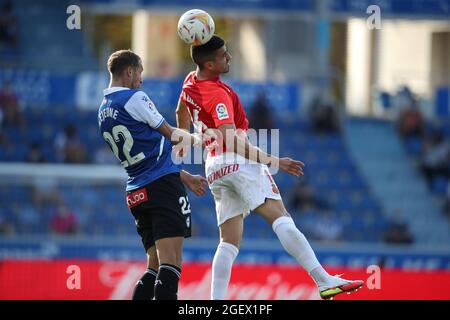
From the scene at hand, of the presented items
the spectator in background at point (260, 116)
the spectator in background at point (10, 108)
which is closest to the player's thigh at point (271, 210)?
the spectator in background at point (260, 116)

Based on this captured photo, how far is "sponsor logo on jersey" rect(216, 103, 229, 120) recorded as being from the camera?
26.2 feet

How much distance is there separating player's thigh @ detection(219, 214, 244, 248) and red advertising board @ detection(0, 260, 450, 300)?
204 inches

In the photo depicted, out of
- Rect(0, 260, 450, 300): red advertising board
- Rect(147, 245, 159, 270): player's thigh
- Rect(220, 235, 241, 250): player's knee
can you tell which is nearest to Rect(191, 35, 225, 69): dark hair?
Rect(220, 235, 241, 250): player's knee

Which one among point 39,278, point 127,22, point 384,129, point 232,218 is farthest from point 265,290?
point 127,22

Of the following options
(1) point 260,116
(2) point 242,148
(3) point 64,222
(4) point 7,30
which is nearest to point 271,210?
(2) point 242,148

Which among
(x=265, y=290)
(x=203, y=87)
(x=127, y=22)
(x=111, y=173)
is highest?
(x=127, y=22)

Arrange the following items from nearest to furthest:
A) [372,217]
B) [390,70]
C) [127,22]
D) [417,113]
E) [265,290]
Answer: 1. [265,290]
2. [372,217]
3. [417,113]
4. [390,70]
5. [127,22]

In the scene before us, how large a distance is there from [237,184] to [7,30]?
47.2 feet

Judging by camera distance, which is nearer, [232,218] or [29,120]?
[232,218]

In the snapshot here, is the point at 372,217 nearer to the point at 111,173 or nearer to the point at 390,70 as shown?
the point at 111,173

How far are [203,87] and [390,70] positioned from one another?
67.5 feet

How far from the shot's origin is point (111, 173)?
59.6 feet

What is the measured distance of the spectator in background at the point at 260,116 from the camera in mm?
19859

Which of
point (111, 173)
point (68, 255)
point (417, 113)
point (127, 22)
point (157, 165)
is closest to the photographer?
point (157, 165)
